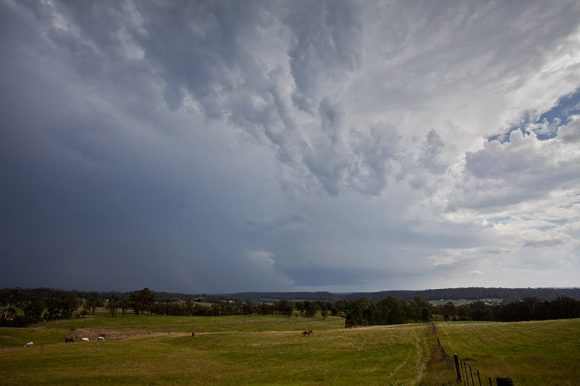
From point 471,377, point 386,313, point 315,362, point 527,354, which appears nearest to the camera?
point 471,377

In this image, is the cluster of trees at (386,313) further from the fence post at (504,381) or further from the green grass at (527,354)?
the fence post at (504,381)

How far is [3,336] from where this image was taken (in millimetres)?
86875

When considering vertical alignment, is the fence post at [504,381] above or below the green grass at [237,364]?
above

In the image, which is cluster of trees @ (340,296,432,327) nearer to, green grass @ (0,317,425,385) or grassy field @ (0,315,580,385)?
grassy field @ (0,315,580,385)

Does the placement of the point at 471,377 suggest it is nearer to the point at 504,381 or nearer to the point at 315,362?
the point at 504,381

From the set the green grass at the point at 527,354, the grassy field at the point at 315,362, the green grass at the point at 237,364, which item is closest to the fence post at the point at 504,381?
the grassy field at the point at 315,362

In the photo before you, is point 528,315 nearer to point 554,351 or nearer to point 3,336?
point 554,351

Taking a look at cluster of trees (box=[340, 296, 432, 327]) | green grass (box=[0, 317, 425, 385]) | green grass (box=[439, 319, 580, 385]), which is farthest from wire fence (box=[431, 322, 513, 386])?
cluster of trees (box=[340, 296, 432, 327])

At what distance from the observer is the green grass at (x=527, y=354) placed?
29.7m

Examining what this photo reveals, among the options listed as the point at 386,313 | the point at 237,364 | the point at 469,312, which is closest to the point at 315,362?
the point at 237,364

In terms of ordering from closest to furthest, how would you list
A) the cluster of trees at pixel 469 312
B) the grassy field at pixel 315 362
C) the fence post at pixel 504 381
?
the fence post at pixel 504 381 < the grassy field at pixel 315 362 < the cluster of trees at pixel 469 312

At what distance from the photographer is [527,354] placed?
42.9 metres

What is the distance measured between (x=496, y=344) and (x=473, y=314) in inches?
6134

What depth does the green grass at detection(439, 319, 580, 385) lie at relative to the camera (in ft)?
97.3
